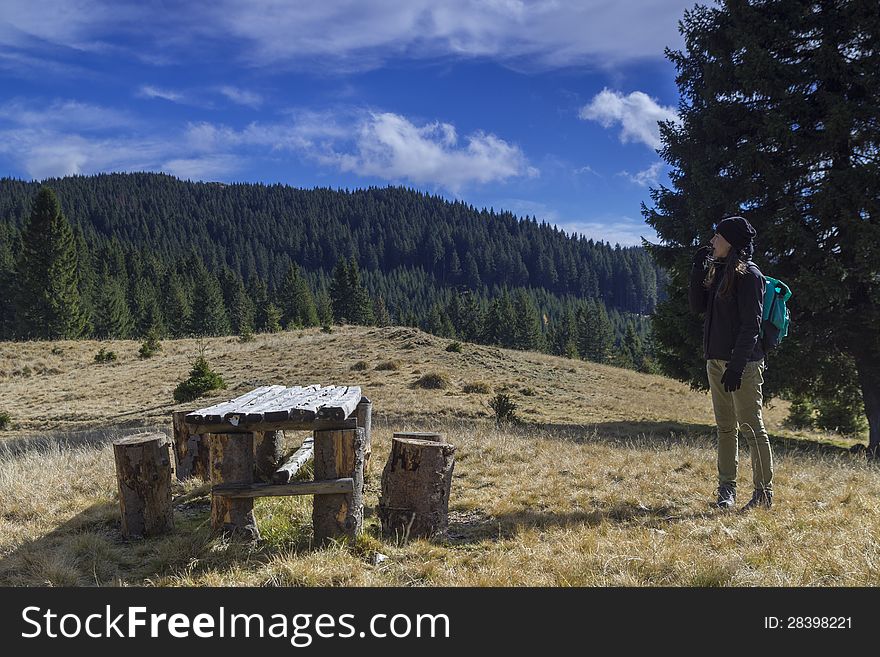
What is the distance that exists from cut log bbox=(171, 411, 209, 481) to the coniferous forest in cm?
2724

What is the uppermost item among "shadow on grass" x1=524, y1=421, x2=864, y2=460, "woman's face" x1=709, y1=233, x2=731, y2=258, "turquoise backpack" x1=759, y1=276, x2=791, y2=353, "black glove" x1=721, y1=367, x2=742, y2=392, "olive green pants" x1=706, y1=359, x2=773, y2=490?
"woman's face" x1=709, y1=233, x2=731, y2=258

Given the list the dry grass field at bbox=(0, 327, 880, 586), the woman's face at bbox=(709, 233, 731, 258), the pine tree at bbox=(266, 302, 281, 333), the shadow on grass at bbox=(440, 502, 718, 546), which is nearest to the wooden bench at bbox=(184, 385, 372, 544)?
the dry grass field at bbox=(0, 327, 880, 586)

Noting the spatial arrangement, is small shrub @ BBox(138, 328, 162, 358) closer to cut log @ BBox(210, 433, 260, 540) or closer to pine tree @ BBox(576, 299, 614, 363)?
cut log @ BBox(210, 433, 260, 540)

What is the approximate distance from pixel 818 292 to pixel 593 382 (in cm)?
1618

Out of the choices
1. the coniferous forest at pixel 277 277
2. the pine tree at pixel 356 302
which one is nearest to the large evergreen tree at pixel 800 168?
the coniferous forest at pixel 277 277

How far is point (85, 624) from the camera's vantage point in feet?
10.3

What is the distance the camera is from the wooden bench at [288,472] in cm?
424

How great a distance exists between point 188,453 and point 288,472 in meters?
3.04

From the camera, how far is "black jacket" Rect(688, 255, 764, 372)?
456 cm

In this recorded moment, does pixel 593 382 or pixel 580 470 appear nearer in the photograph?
pixel 580 470

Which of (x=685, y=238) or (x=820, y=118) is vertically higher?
(x=820, y=118)

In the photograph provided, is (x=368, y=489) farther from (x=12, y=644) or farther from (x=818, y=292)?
(x=818, y=292)

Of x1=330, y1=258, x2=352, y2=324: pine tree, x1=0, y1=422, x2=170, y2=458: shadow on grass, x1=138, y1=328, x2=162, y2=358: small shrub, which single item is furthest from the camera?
x1=330, y1=258, x2=352, y2=324: pine tree

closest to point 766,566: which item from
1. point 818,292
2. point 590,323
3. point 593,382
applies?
point 818,292
